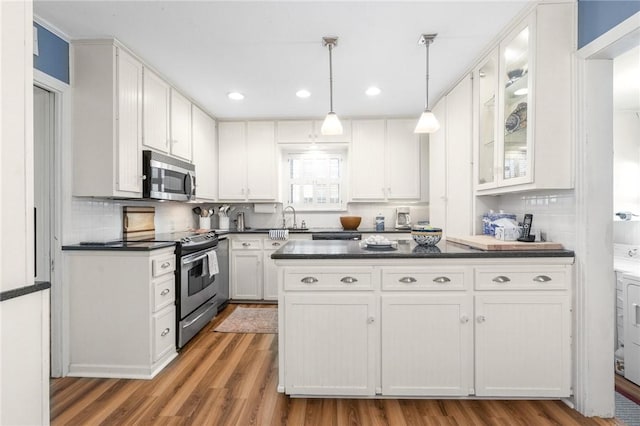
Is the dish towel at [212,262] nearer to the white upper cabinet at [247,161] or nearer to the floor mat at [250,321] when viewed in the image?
the floor mat at [250,321]

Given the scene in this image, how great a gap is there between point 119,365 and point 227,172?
277 centimetres

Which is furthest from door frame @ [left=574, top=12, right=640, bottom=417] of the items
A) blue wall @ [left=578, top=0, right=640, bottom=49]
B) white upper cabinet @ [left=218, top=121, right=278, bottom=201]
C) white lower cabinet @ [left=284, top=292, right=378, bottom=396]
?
white upper cabinet @ [left=218, top=121, right=278, bottom=201]

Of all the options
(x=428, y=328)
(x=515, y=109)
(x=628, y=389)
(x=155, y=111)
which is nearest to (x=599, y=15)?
(x=515, y=109)

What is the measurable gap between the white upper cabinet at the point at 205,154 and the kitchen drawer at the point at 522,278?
328 centimetres

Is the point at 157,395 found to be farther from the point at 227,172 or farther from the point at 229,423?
the point at 227,172

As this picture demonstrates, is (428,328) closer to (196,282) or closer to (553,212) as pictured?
(553,212)

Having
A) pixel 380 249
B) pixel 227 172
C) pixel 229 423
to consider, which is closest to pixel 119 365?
pixel 229 423

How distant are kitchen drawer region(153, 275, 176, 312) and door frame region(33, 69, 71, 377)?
Result: 641 millimetres

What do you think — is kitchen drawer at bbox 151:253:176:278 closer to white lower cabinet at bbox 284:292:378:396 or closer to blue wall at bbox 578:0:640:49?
white lower cabinet at bbox 284:292:378:396

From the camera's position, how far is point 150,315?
7.97 ft

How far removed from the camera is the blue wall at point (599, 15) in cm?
166

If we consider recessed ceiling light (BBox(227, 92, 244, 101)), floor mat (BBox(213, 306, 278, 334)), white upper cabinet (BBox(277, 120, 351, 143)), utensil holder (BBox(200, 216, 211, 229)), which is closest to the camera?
floor mat (BBox(213, 306, 278, 334))

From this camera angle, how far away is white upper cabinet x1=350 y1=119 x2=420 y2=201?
4.44 m

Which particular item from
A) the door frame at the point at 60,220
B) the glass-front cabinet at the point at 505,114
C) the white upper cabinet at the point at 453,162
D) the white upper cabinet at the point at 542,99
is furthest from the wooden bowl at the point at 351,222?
the door frame at the point at 60,220
